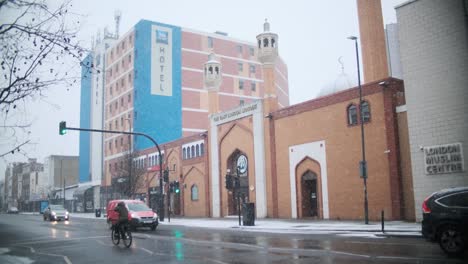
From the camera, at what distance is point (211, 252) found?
43.8ft

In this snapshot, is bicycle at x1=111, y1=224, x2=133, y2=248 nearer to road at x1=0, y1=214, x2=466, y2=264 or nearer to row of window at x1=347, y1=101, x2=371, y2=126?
road at x1=0, y1=214, x2=466, y2=264

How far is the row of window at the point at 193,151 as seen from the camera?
44.1 metres

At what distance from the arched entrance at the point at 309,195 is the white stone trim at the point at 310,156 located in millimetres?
714

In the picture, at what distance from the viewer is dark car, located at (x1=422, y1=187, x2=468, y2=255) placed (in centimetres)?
1121

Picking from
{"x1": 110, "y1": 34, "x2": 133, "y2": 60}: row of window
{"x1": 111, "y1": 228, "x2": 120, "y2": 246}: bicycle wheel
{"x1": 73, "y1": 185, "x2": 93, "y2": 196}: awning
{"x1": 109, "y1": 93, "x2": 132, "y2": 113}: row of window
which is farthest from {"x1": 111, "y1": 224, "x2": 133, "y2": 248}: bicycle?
{"x1": 73, "y1": 185, "x2": 93, "y2": 196}: awning

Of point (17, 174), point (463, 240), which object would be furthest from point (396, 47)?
point (17, 174)

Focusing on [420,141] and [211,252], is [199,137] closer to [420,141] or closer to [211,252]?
[420,141]

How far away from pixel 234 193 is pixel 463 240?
28.5 meters

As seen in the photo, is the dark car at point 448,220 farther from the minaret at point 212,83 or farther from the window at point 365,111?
the minaret at point 212,83

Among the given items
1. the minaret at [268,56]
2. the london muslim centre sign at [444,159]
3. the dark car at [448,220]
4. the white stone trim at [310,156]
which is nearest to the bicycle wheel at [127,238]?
the dark car at [448,220]

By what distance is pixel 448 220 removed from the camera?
37.5ft

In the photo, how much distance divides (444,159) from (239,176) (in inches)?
734

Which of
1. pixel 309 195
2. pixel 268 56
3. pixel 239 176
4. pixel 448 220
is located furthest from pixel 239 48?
pixel 448 220

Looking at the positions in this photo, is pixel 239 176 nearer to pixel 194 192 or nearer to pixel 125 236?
pixel 194 192
